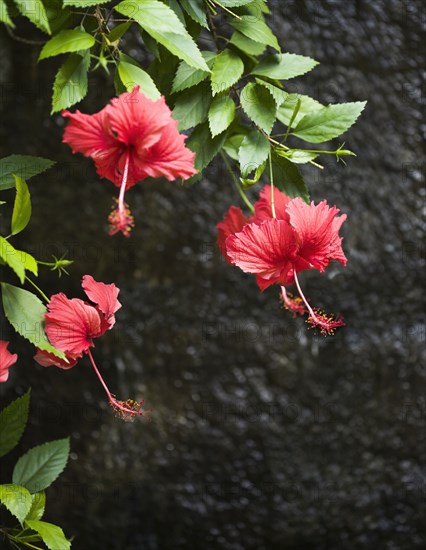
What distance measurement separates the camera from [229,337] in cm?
154

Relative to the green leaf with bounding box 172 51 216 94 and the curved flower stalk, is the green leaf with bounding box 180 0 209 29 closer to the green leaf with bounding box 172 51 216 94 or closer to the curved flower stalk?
the green leaf with bounding box 172 51 216 94

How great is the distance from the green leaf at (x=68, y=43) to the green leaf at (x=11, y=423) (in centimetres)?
31

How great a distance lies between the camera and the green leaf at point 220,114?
22.9 inches

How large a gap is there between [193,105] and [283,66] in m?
0.10

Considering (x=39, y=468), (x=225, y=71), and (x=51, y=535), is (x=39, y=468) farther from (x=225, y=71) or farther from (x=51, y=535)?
(x=225, y=71)

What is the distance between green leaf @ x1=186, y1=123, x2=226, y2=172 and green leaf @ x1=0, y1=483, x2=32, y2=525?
302mm

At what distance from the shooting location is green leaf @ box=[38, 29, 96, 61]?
0.53 m

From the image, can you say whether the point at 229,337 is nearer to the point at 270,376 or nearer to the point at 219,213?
the point at 270,376

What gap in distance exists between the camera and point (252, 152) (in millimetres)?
598

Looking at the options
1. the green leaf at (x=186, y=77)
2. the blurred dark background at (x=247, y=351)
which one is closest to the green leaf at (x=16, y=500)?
the green leaf at (x=186, y=77)

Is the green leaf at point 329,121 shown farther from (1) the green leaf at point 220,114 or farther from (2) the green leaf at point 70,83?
(2) the green leaf at point 70,83

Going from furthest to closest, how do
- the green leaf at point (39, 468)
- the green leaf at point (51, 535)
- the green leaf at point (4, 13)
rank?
1. the green leaf at point (39, 468)
2. the green leaf at point (51, 535)
3. the green leaf at point (4, 13)

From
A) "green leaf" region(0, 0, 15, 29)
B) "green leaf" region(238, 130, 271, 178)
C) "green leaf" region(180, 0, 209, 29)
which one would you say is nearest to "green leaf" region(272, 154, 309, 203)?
"green leaf" region(238, 130, 271, 178)

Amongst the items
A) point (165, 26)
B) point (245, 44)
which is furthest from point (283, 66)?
point (165, 26)
